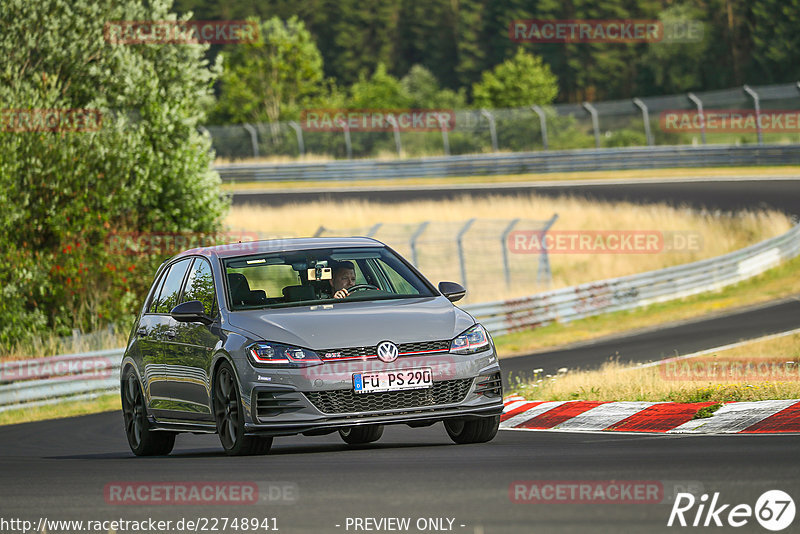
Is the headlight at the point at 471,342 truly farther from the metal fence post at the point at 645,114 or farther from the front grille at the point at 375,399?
the metal fence post at the point at 645,114

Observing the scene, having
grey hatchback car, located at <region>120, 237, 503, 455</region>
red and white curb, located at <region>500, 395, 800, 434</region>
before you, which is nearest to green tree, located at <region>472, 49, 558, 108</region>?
red and white curb, located at <region>500, 395, 800, 434</region>

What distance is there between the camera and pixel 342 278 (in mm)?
10625

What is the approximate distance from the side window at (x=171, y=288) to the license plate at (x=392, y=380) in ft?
8.05

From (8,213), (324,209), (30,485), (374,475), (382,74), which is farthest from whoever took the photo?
(382,74)

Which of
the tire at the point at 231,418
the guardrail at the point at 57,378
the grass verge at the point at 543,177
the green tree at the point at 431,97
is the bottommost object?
the green tree at the point at 431,97

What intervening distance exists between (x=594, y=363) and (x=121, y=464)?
10805mm

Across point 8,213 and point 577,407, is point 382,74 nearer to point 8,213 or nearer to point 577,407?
point 8,213

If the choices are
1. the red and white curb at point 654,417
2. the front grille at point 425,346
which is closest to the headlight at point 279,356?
the front grille at point 425,346

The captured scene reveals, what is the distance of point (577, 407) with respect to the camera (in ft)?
39.6

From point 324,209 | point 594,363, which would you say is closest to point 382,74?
point 324,209

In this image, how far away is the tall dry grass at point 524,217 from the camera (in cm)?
3177

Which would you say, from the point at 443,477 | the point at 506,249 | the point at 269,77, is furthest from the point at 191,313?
the point at 269,77

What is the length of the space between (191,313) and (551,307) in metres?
17.8

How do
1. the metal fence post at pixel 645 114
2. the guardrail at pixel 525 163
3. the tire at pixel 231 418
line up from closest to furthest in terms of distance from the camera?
the tire at pixel 231 418 → the metal fence post at pixel 645 114 → the guardrail at pixel 525 163
